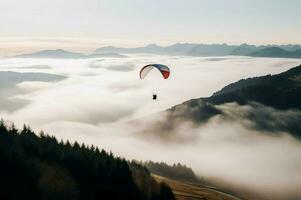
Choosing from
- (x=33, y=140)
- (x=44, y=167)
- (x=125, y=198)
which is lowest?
(x=125, y=198)

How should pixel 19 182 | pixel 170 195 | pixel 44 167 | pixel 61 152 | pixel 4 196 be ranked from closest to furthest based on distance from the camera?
pixel 4 196 < pixel 19 182 < pixel 44 167 < pixel 61 152 < pixel 170 195

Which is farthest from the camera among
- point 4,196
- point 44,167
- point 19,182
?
point 44,167

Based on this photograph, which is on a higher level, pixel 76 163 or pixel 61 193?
pixel 76 163

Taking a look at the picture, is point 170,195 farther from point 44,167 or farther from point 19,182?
point 19,182

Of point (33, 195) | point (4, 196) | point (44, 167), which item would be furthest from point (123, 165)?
point (4, 196)

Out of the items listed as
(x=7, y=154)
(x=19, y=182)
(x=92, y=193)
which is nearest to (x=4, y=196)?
(x=19, y=182)

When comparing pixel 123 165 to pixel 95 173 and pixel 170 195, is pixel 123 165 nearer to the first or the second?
pixel 95 173

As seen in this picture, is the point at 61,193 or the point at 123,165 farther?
the point at 123,165
